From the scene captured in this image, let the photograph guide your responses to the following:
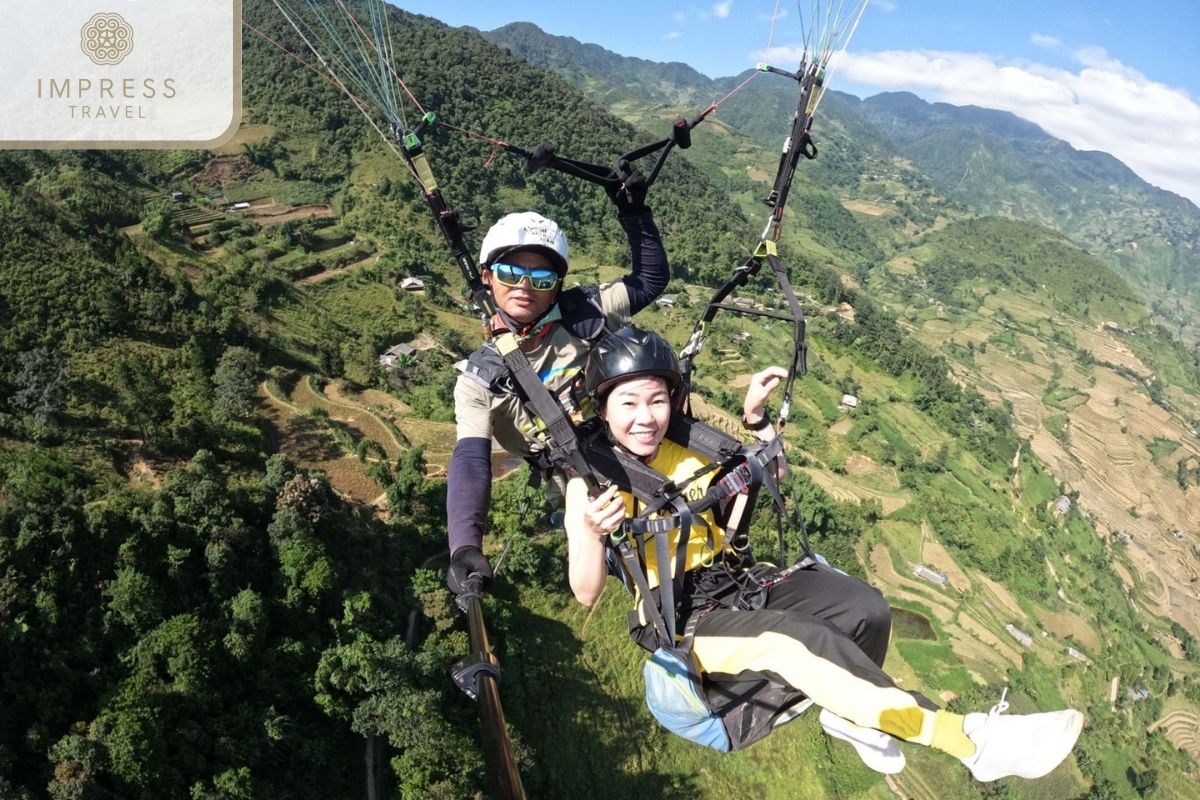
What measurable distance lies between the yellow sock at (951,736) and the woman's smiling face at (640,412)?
191 centimetres

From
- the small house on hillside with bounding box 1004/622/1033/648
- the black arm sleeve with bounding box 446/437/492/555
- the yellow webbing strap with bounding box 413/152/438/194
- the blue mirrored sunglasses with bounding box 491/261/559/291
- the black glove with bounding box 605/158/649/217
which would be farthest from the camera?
the small house on hillside with bounding box 1004/622/1033/648

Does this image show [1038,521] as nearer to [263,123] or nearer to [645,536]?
[645,536]

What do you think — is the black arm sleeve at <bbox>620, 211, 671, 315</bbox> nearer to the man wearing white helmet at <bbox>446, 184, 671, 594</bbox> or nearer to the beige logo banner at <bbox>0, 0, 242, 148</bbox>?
the man wearing white helmet at <bbox>446, 184, 671, 594</bbox>

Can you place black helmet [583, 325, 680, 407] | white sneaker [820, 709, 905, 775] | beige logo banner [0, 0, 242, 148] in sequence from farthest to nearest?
beige logo banner [0, 0, 242, 148] → white sneaker [820, 709, 905, 775] → black helmet [583, 325, 680, 407]

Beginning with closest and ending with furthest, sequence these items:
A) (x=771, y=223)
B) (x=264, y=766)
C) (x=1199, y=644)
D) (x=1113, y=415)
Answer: (x=771, y=223), (x=264, y=766), (x=1199, y=644), (x=1113, y=415)

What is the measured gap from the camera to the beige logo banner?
768 centimetres

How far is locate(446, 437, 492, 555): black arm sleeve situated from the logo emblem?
8361 mm

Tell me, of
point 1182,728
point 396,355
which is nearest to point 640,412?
point 396,355

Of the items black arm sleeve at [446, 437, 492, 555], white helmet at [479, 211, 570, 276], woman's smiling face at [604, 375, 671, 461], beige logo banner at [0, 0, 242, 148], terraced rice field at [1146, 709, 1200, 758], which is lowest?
terraced rice field at [1146, 709, 1200, 758]

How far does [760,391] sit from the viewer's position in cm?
381

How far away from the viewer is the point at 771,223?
4.54 m

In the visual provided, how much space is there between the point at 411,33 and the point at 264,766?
95.5 m

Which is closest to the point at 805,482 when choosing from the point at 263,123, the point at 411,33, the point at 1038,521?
the point at 1038,521

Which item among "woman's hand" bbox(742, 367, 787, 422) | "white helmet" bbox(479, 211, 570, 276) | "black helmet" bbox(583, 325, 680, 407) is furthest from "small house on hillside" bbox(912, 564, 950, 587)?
"white helmet" bbox(479, 211, 570, 276)
